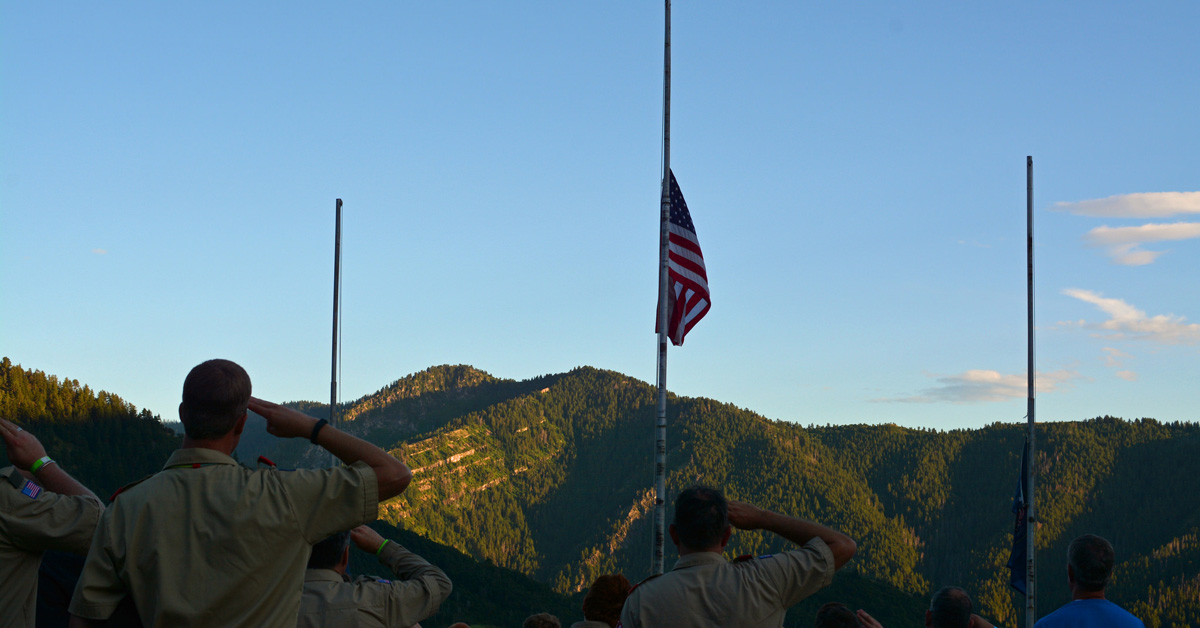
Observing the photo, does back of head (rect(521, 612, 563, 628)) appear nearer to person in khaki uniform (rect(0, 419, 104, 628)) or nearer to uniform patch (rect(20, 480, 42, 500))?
person in khaki uniform (rect(0, 419, 104, 628))

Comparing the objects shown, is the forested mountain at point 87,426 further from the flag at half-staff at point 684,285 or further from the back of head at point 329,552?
the back of head at point 329,552

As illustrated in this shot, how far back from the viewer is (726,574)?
5109mm

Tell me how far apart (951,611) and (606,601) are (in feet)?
7.44

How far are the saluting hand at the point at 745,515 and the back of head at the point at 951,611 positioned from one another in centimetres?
227

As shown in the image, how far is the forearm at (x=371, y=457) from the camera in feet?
13.8

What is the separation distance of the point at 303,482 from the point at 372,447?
0.30 m

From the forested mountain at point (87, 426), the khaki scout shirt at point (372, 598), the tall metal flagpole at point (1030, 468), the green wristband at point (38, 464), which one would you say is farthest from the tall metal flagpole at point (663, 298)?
the forested mountain at point (87, 426)

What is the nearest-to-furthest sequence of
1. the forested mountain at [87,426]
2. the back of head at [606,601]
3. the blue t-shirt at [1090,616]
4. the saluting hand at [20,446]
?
the saluting hand at [20,446] < the blue t-shirt at [1090,616] < the back of head at [606,601] < the forested mountain at [87,426]

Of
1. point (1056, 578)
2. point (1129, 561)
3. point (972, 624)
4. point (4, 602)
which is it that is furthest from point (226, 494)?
point (1129, 561)

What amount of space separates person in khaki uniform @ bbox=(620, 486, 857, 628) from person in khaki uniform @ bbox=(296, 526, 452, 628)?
3.62 feet

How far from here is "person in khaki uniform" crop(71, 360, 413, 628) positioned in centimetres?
402

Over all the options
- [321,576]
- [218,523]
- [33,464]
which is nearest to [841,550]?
[321,576]

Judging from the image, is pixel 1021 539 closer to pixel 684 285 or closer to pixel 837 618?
pixel 684 285

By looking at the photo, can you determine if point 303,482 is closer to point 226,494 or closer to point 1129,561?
point 226,494
